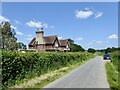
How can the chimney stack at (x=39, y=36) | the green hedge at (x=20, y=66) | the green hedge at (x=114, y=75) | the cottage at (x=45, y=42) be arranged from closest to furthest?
the green hedge at (x=20, y=66), the green hedge at (x=114, y=75), the chimney stack at (x=39, y=36), the cottage at (x=45, y=42)

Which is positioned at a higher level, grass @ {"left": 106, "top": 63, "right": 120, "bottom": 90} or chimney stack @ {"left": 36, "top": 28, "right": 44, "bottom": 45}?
chimney stack @ {"left": 36, "top": 28, "right": 44, "bottom": 45}

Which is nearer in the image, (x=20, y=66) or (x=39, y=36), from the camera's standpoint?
(x=20, y=66)

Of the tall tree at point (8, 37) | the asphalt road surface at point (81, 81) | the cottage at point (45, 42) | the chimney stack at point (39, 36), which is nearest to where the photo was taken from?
the asphalt road surface at point (81, 81)

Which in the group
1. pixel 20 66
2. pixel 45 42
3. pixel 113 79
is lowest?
pixel 113 79

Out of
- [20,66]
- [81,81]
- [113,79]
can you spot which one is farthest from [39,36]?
[20,66]

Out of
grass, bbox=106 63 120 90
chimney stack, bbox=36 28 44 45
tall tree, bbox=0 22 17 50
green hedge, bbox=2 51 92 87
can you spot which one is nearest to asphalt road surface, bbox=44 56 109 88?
grass, bbox=106 63 120 90

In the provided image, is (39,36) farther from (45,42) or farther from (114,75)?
(114,75)

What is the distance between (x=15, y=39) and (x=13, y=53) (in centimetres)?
3548

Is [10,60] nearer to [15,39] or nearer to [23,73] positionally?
[23,73]

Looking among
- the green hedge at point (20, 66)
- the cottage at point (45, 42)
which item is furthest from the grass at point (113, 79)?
the cottage at point (45, 42)

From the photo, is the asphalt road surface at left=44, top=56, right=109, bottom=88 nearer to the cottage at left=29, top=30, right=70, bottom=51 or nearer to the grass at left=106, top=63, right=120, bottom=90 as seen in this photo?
the grass at left=106, top=63, right=120, bottom=90

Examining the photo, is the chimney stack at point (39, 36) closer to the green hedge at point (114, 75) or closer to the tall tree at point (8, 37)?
the tall tree at point (8, 37)

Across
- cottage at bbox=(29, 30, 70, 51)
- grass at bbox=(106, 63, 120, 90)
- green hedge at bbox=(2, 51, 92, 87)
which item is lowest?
grass at bbox=(106, 63, 120, 90)

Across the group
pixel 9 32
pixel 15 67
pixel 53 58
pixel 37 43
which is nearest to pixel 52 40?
pixel 37 43
